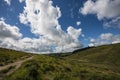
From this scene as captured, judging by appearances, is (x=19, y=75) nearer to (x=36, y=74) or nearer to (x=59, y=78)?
(x=36, y=74)

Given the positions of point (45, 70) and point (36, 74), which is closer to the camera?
point (36, 74)

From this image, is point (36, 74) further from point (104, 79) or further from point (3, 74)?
point (104, 79)

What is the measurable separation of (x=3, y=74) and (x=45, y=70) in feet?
65.8

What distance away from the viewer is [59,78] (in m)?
84.4

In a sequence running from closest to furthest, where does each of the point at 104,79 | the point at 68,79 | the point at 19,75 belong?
1. the point at 19,75
2. the point at 68,79
3. the point at 104,79

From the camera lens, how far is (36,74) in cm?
8500

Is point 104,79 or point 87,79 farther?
point 104,79

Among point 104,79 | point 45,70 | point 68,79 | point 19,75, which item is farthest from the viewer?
point 104,79

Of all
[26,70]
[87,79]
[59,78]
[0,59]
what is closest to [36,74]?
[26,70]

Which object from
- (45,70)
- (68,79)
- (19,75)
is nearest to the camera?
(19,75)

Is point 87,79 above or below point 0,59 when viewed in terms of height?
below

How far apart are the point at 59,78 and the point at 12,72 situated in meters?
21.0

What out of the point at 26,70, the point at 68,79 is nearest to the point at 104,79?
the point at 68,79

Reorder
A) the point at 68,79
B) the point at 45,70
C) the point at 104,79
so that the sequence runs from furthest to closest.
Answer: the point at 104,79 < the point at 45,70 < the point at 68,79
